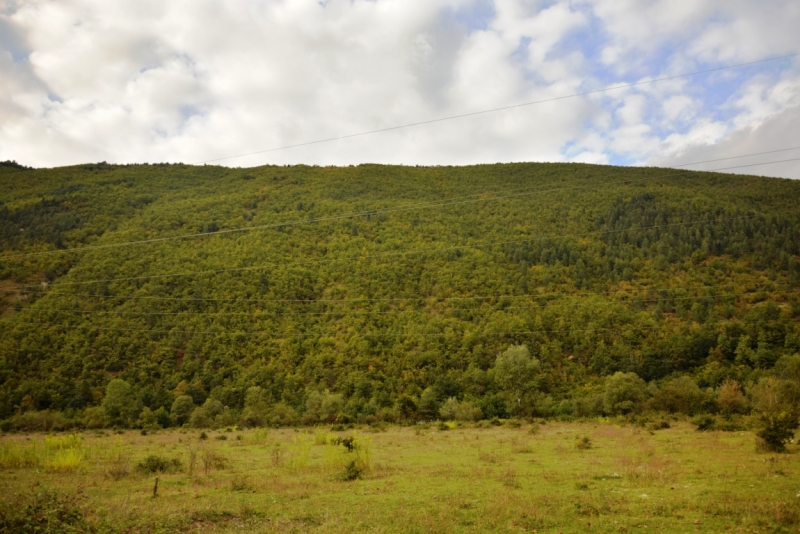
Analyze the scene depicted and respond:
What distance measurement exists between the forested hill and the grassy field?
98.5 feet

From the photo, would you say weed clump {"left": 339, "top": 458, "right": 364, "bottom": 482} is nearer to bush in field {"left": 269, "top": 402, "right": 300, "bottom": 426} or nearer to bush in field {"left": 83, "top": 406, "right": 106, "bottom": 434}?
bush in field {"left": 269, "top": 402, "right": 300, "bottom": 426}

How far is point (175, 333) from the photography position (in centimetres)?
6994

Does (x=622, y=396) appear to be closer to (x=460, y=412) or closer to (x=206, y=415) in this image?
(x=460, y=412)

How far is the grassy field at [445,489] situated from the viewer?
9.88 m

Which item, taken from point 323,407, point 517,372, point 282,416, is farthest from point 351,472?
point 517,372

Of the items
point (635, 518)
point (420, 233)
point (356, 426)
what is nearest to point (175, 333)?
point (356, 426)

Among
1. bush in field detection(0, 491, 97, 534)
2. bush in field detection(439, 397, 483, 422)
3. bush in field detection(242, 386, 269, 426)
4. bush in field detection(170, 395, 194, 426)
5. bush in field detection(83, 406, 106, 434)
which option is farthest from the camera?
bush in field detection(170, 395, 194, 426)

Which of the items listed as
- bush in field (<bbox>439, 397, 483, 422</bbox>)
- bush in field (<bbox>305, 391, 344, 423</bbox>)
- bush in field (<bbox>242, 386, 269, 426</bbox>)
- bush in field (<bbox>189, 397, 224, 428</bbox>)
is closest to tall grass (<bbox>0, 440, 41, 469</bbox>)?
bush in field (<bbox>242, 386, 269, 426</bbox>)

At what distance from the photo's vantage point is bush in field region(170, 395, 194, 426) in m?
54.4

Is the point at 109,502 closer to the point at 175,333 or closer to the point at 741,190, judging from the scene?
the point at 175,333

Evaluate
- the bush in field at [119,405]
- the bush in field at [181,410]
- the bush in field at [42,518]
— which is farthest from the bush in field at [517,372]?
the bush in field at [42,518]

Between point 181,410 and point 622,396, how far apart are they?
165ft

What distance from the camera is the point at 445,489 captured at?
1427 cm

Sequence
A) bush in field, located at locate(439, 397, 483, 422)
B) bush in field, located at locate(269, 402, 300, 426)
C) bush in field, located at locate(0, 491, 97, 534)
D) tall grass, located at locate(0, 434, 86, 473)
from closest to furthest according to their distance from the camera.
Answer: bush in field, located at locate(0, 491, 97, 534), tall grass, located at locate(0, 434, 86, 473), bush in field, located at locate(269, 402, 300, 426), bush in field, located at locate(439, 397, 483, 422)
